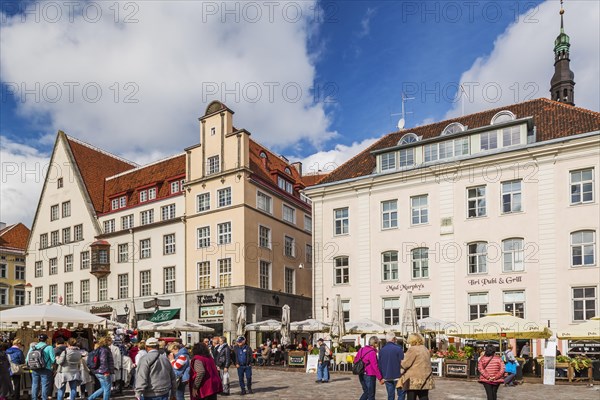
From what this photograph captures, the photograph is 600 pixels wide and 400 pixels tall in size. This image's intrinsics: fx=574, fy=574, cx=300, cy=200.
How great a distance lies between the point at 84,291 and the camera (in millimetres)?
48812

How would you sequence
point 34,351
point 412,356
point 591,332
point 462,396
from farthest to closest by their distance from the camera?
point 591,332 < point 462,396 < point 34,351 < point 412,356

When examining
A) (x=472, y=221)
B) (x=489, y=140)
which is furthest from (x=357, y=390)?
(x=489, y=140)

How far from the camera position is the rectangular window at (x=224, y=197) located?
135 feet

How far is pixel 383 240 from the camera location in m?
34.7

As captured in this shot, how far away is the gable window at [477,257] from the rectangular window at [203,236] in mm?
18930

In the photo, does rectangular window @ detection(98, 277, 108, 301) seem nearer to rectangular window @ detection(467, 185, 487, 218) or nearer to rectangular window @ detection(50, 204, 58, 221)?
rectangular window @ detection(50, 204, 58, 221)

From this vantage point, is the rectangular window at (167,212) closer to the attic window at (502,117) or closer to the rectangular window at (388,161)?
the rectangular window at (388,161)

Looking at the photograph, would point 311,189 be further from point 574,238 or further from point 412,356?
point 412,356

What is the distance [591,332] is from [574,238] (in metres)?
8.19

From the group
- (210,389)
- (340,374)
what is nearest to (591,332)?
(340,374)

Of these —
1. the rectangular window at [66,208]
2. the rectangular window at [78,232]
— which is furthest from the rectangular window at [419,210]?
the rectangular window at [66,208]


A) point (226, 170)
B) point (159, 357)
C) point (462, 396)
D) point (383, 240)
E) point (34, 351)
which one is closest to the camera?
point (159, 357)

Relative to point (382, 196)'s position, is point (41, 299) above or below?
below

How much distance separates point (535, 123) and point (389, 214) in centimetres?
976
